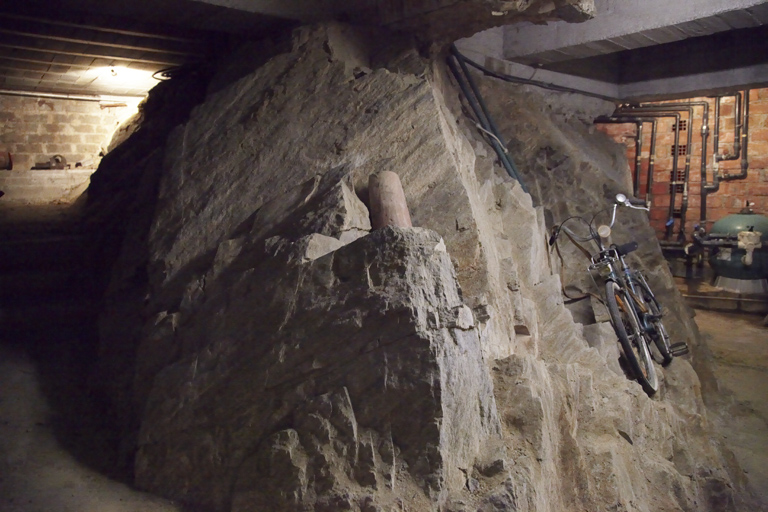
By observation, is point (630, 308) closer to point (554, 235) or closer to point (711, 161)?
point (554, 235)

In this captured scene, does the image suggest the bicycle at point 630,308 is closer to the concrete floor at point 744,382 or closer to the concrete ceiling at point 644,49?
the concrete floor at point 744,382

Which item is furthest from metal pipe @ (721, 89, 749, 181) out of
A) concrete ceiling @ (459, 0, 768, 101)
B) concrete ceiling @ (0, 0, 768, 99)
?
concrete ceiling @ (0, 0, 768, 99)

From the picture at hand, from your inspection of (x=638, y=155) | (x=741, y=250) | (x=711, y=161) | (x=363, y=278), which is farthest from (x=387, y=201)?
(x=711, y=161)

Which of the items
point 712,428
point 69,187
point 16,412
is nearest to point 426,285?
point 16,412

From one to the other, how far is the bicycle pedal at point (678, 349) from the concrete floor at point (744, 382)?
0.72 metres

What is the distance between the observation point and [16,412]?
363 cm

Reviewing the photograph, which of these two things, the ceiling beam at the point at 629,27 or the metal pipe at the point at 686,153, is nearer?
the ceiling beam at the point at 629,27

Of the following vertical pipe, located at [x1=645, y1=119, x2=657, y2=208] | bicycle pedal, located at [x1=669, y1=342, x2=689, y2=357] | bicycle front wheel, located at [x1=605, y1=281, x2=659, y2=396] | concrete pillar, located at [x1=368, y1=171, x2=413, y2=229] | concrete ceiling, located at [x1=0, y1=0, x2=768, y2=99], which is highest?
concrete ceiling, located at [x1=0, y1=0, x2=768, y2=99]

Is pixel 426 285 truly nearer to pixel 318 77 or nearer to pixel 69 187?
pixel 318 77

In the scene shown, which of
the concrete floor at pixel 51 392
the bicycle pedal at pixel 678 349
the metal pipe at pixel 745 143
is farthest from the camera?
the metal pipe at pixel 745 143

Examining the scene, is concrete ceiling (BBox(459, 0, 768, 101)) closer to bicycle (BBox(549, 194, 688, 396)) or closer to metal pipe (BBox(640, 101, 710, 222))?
bicycle (BBox(549, 194, 688, 396))

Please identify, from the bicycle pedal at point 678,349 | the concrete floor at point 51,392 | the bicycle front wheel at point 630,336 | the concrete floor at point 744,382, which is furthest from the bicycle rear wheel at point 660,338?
the concrete floor at point 51,392

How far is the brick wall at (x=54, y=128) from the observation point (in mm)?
9727

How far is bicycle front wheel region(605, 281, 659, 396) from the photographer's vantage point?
18.5 feet
